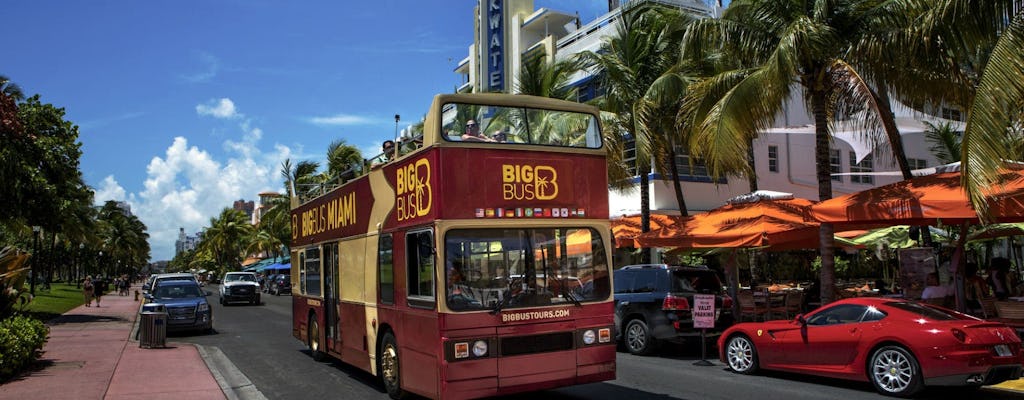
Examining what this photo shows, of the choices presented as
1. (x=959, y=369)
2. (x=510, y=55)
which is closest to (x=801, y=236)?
(x=959, y=369)

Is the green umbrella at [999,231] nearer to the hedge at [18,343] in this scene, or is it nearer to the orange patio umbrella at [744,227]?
the orange patio umbrella at [744,227]

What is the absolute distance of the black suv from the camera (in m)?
12.7

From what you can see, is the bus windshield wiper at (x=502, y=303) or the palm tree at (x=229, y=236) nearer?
the bus windshield wiper at (x=502, y=303)

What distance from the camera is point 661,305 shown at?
12.9 m

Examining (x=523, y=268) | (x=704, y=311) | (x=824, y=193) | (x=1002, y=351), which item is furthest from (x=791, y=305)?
(x=523, y=268)

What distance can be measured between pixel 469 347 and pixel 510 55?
95.4 ft

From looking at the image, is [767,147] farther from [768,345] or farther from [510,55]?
[768,345]

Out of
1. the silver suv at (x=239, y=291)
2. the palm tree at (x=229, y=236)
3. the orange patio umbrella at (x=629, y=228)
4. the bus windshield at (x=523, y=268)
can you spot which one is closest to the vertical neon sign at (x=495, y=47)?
the silver suv at (x=239, y=291)

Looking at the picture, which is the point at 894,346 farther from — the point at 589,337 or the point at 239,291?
the point at 239,291

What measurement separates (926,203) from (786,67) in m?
3.34

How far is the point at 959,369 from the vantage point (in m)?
8.05

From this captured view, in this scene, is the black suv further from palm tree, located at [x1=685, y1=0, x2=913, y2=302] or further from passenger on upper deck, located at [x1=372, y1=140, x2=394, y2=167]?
passenger on upper deck, located at [x1=372, y1=140, x2=394, y2=167]

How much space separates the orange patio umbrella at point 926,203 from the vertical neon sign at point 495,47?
76.6ft

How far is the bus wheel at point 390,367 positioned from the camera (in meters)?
8.73
